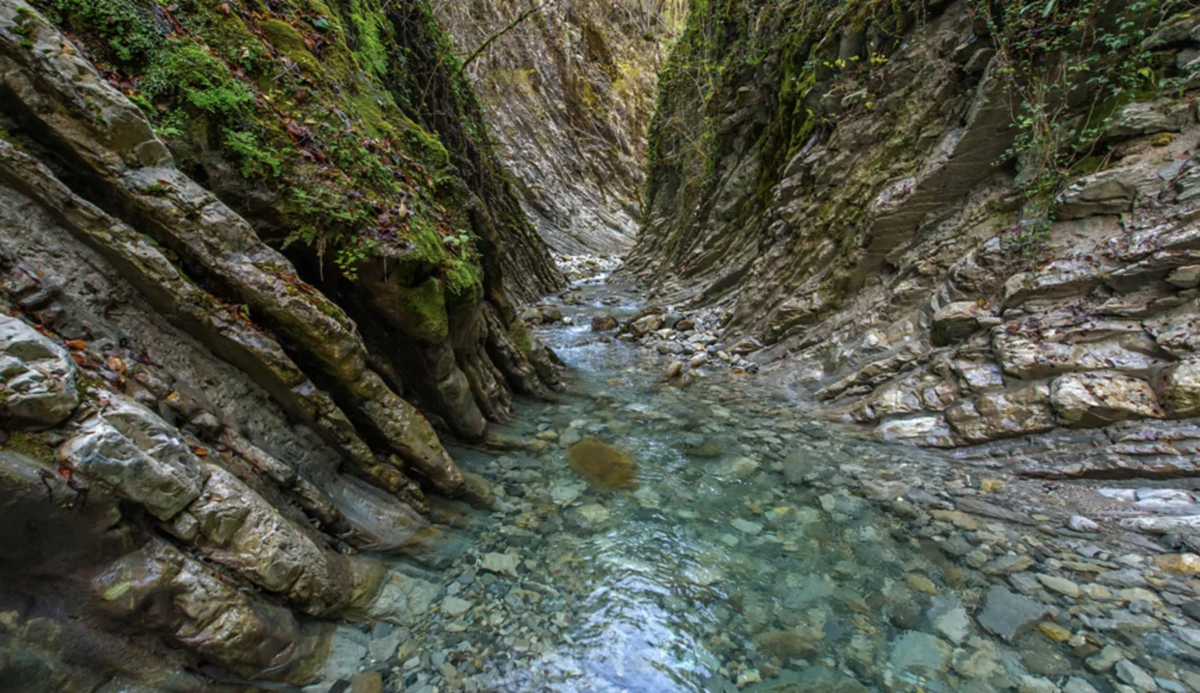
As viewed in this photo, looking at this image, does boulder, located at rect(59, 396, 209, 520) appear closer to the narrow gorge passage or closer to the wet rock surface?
the narrow gorge passage

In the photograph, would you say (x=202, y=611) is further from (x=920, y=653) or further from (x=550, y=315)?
(x=550, y=315)

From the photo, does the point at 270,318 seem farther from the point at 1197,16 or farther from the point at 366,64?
the point at 1197,16

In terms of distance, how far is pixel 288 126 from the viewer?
3775 millimetres

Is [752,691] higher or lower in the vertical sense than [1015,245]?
lower

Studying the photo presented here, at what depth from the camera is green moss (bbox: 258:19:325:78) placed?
4.27 metres

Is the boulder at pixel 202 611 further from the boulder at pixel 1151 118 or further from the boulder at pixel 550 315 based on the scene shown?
the boulder at pixel 550 315

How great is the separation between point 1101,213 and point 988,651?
4600mm

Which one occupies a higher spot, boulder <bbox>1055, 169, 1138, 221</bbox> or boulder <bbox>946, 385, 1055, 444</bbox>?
boulder <bbox>1055, 169, 1138, 221</bbox>

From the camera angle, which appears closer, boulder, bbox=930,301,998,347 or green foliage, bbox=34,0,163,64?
green foliage, bbox=34,0,163,64

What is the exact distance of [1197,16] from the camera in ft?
14.3

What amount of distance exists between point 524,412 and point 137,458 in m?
4.40

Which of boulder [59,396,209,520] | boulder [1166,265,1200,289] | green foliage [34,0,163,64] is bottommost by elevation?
boulder [59,396,209,520]

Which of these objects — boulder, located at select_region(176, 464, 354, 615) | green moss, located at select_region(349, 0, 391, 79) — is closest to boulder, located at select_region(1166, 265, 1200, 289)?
boulder, located at select_region(176, 464, 354, 615)

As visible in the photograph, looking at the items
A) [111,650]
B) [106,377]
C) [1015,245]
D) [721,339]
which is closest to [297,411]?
[106,377]
